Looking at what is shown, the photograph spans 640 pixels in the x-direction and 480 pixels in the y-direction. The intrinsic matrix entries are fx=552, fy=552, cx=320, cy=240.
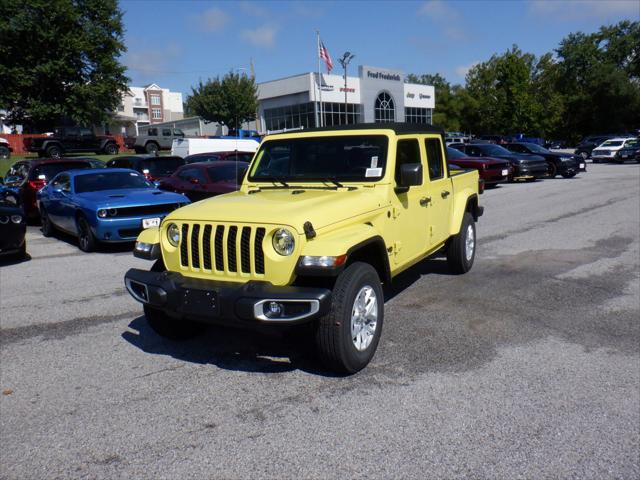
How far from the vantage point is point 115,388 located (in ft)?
13.4

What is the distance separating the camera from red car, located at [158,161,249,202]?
11656 millimetres

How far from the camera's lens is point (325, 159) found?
5.33 meters

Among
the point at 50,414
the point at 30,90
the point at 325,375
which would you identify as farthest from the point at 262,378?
the point at 30,90

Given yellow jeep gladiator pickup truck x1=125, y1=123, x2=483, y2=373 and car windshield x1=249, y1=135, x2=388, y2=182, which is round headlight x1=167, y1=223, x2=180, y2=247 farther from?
car windshield x1=249, y1=135, x2=388, y2=182

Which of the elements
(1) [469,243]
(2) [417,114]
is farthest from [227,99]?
(1) [469,243]

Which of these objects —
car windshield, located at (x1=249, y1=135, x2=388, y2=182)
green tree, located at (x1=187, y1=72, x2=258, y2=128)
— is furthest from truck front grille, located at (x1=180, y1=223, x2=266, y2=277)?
green tree, located at (x1=187, y1=72, x2=258, y2=128)

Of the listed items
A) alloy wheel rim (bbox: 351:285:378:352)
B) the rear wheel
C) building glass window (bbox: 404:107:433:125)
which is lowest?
alloy wheel rim (bbox: 351:285:378:352)

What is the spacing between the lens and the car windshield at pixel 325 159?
5102 mm

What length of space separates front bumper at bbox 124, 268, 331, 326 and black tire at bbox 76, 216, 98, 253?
18.8 ft

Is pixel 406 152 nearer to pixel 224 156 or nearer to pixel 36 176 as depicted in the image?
pixel 36 176

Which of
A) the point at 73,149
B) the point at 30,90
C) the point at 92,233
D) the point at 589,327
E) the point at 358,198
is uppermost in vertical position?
the point at 30,90

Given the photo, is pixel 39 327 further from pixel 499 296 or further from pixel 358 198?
pixel 499 296

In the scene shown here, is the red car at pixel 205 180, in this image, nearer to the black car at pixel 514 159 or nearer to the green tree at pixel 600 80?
the black car at pixel 514 159

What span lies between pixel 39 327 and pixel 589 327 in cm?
538
